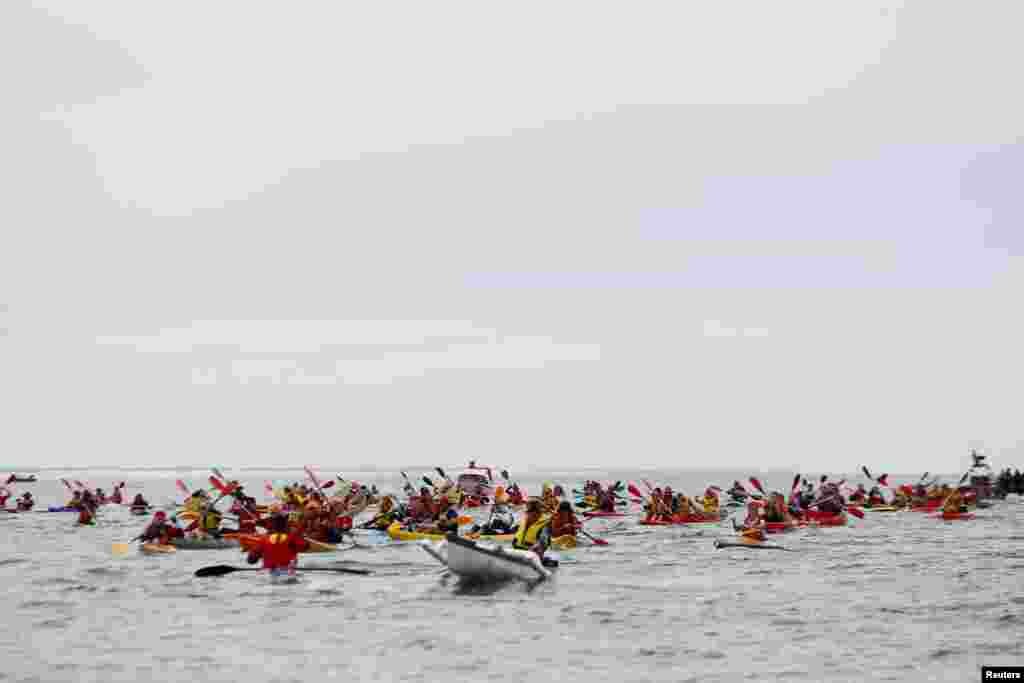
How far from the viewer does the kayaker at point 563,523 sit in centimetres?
4444

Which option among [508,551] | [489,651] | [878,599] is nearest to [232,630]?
[489,651]

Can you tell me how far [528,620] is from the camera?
88.0 feet

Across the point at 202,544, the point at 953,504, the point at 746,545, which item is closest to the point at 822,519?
the point at 746,545

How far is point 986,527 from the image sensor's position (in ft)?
203

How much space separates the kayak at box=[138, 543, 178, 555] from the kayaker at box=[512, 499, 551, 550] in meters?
14.8

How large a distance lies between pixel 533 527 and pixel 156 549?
15.7 m

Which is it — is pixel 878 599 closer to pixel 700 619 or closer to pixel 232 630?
pixel 700 619

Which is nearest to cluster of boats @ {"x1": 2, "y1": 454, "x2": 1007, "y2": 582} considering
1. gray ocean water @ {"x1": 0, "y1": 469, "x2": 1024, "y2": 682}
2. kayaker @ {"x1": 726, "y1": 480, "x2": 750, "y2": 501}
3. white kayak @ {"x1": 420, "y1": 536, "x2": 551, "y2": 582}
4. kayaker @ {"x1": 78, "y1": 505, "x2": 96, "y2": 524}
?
white kayak @ {"x1": 420, "y1": 536, "x2": 551, "y2": 582}

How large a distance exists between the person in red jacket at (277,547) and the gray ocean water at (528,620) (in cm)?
79

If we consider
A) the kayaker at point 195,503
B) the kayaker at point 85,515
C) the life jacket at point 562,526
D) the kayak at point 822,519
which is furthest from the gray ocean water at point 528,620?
the kayaker at point 85,515

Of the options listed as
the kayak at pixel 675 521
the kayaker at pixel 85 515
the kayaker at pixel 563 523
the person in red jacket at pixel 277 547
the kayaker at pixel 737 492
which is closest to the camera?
the person in red jacket at pixel 277 547

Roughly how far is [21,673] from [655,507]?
4321 cm

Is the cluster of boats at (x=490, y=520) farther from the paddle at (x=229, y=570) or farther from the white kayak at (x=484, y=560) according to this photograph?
the paddle at (x=229, y=570)

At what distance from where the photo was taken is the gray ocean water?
2123 cm
